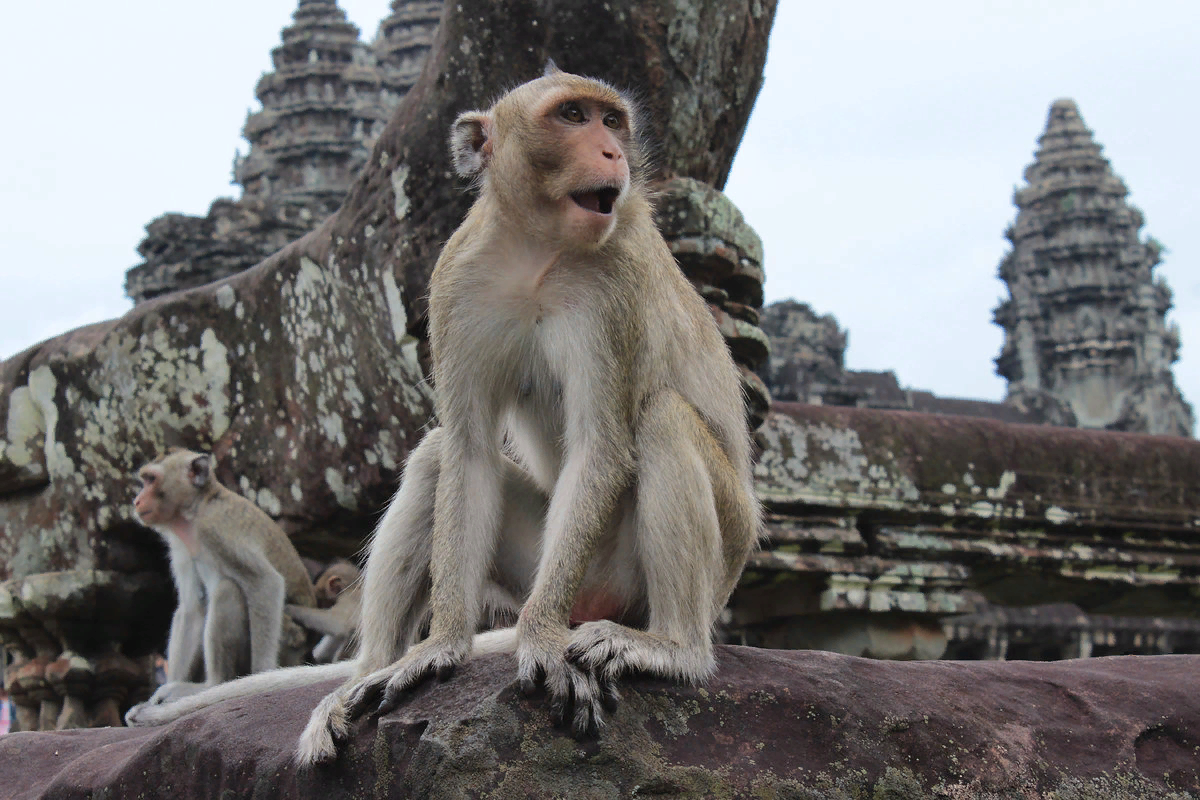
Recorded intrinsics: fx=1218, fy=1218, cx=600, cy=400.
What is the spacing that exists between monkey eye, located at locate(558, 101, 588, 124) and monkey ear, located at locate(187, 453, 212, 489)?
296 cm

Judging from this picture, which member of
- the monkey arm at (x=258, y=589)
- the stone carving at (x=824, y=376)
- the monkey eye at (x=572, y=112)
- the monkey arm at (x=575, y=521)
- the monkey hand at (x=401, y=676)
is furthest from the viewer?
the stone carving at (x=824, y=376)

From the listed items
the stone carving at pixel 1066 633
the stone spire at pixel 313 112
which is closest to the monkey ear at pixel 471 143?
the stone carving at pixel 1066 633

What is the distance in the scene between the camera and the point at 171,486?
5.24 meters

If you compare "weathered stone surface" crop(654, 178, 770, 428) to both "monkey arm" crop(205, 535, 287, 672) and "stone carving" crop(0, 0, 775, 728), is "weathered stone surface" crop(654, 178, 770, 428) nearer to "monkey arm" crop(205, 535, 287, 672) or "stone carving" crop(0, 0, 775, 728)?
"stone carving" crop(0, 0, 775, 728)

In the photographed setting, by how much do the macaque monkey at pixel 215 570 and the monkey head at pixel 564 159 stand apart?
2658 mm

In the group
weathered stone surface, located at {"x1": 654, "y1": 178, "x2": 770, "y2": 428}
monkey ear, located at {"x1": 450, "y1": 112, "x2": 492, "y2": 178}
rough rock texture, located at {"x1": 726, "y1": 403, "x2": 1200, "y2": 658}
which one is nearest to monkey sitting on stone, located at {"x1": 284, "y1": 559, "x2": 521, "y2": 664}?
rough rock texture, located at {"x1": 726, "y1": 403, "x2": 1200, "y2": 658}

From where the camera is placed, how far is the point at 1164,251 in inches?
1287

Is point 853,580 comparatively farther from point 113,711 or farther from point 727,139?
point 113,711

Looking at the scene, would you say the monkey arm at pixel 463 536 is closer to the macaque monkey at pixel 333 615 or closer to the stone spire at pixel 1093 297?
the macaque monkey at pixel 333 615

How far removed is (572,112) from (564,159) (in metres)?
0.14

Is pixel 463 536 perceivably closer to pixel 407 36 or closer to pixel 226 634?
pixel 226 634

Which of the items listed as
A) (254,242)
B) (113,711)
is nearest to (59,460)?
(113,711)

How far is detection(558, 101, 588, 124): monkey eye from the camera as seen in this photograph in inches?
120

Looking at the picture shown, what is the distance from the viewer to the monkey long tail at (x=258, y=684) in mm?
3424
